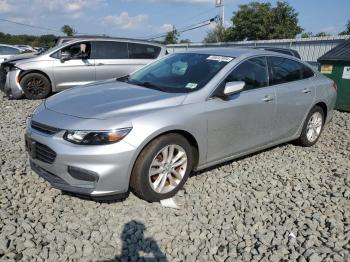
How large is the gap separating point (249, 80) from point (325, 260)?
2265 millimetres

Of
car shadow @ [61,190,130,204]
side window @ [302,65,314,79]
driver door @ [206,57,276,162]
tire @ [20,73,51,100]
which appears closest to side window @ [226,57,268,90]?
driver door @ [206,57,276,162]

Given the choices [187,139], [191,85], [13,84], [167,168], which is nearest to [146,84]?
[191,85]

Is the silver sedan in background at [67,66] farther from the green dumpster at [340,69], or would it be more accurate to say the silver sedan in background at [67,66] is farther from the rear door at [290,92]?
the rear door at [290,92]

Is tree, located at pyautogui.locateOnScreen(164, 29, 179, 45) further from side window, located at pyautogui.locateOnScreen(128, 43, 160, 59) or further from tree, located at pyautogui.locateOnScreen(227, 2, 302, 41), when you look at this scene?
side window, located at pyautogui.locateOnScreen(128, 43, 160, 59)

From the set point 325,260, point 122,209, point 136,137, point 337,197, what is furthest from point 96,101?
point 337,197

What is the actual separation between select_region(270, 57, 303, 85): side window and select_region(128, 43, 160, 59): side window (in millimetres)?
5832

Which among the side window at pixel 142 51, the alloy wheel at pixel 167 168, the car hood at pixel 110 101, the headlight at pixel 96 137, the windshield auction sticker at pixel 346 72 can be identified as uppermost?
the side window at pixel 142 51

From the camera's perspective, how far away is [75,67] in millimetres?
9227

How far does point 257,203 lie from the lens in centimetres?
373

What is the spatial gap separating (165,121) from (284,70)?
2.34 m

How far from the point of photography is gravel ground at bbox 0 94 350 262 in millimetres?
2896

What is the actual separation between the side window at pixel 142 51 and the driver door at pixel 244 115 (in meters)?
6.14

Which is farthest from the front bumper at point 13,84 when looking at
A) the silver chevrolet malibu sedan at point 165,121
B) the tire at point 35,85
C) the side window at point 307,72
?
the side window at point 307,72

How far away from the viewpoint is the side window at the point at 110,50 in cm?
959
